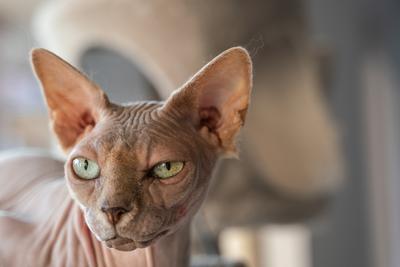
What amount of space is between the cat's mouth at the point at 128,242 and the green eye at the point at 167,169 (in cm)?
5

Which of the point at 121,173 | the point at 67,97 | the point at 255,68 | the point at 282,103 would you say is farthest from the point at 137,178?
the point at 282,103

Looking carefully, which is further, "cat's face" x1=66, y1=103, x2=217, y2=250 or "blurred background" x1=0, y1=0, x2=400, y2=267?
"blurred background" x1=0, y1=0, x2=400, y2=267

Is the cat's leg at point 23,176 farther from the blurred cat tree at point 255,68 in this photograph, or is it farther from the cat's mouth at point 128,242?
the blurred cat tree at point 255,68

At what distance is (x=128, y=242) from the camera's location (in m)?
0.53

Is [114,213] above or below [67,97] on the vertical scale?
below

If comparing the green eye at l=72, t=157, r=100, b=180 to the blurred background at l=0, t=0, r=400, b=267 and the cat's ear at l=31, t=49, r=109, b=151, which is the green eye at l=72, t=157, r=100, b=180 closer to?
the cat's ear at l=31, t=49, r=109, b=151

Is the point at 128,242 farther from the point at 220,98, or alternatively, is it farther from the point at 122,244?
the point at 220,98

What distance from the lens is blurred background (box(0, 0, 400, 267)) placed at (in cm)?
144

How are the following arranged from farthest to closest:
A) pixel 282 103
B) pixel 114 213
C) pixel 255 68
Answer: pixel 282 103 < pixel 255 68 < pixel 114 213

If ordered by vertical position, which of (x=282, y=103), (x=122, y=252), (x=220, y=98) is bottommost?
(x=122, y=252)

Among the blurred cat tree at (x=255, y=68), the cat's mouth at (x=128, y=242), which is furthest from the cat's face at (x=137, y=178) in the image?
the blurred cat tree at (x=255, y=68)

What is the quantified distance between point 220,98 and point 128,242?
17cm

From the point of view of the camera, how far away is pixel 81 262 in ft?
1.94

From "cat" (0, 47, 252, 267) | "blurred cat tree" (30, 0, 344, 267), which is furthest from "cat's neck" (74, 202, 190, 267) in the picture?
"blurred cat tree" (30, 0, 344, 267)
